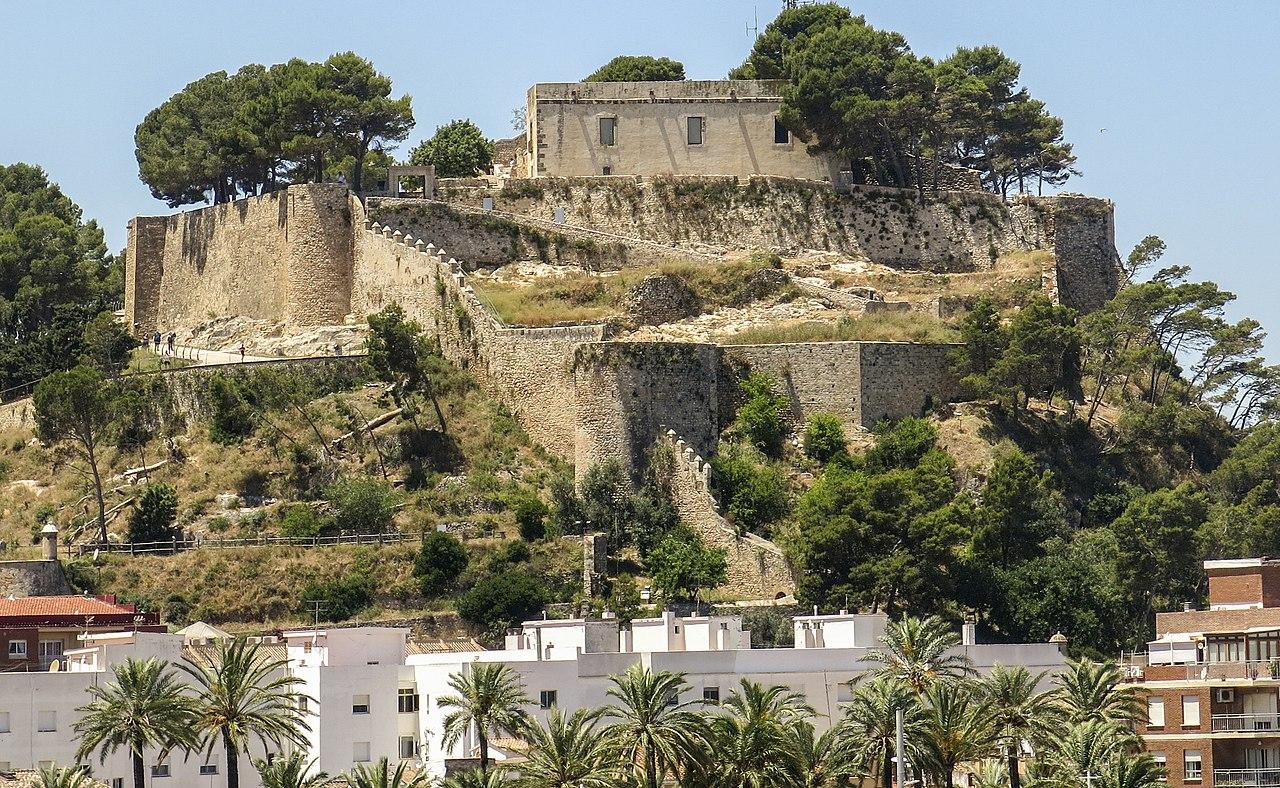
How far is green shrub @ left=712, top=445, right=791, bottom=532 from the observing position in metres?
76.8

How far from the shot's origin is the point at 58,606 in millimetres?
65875

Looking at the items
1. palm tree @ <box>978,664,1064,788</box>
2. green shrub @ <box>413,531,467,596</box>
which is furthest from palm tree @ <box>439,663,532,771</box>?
green shrub @ <box>413,531,467,596</box>

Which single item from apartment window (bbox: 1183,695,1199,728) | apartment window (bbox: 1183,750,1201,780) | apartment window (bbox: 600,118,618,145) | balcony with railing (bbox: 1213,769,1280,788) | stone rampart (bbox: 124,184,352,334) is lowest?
balcony with railing (bbox: 1213,769,1280,788)

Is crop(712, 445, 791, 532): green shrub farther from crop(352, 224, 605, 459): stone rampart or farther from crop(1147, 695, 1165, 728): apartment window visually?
crop(1147, 695, 1165, 728): apartment window

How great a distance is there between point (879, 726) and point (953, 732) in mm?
1596

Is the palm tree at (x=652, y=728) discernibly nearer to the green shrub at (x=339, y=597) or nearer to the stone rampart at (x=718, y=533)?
the stone rampart at (x=718, y=533)

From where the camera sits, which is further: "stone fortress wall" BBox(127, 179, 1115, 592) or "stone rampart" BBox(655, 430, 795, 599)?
"stone fortress wall" BBox(127, 179, 1115, 592)

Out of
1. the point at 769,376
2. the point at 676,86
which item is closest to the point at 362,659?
the point at 769,376

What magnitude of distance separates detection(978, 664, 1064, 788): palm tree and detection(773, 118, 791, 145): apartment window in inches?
1603

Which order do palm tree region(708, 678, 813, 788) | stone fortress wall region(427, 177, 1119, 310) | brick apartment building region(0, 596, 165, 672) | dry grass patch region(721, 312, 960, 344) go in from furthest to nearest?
stone fortress wall region(427, 177, 1119, 310)
dry grass patch region(721, 312, 960, 344)
brick apartment building region(0, 596, 165, 672)
palm tree region(708, 678, 813, 788)

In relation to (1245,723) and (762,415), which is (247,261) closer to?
(762,415)

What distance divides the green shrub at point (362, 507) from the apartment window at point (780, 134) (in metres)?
23.1

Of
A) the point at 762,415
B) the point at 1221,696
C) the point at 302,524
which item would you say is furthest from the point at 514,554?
the point at 1221,696

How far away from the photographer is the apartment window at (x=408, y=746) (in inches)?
2347
